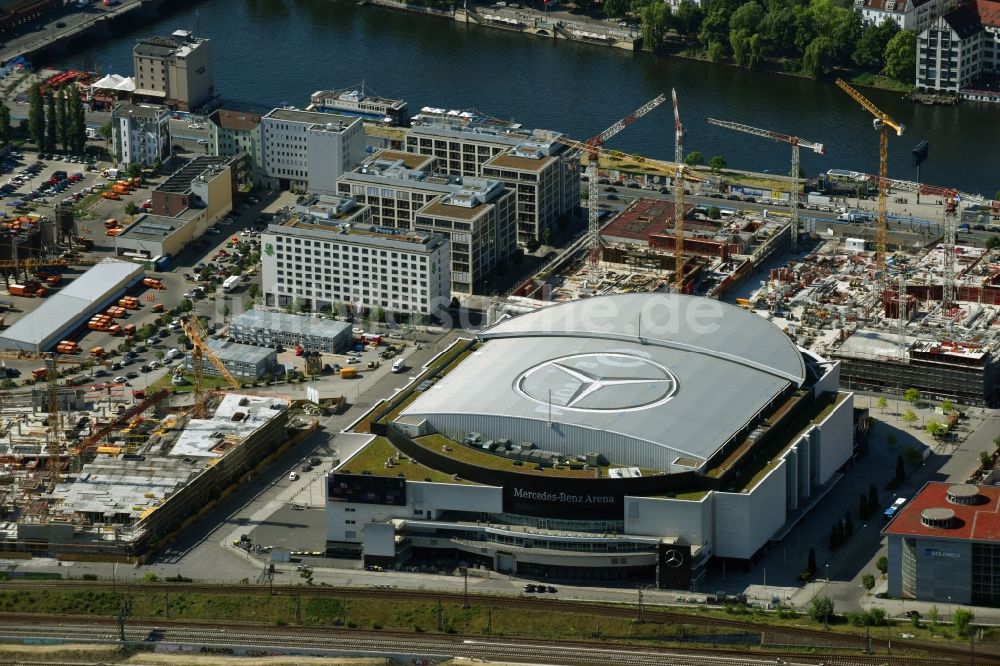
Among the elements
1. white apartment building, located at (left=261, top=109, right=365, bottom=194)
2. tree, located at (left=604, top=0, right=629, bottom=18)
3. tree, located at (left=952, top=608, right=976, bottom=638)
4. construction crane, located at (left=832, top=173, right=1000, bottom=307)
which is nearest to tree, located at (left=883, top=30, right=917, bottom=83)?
construction crane, located at (left=832, top=173, right=1000, bottom=307)

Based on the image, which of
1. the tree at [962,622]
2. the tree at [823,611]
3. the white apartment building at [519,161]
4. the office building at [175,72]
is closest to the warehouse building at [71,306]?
the white apartment building at [519,161]

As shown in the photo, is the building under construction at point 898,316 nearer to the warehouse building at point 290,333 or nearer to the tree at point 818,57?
the warehouse building at point 290,333

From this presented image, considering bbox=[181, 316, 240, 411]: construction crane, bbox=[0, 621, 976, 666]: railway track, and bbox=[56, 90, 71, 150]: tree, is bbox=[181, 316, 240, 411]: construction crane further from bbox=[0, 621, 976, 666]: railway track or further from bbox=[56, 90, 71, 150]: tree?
bbox=[56, 90, 71, 150]: tree

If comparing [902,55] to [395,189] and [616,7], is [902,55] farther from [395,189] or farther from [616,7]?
[395,189]

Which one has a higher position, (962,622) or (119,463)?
(119,463)

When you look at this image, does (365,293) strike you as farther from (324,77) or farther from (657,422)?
(324,77)

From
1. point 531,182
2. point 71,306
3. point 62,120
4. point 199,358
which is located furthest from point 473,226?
point 62,120
